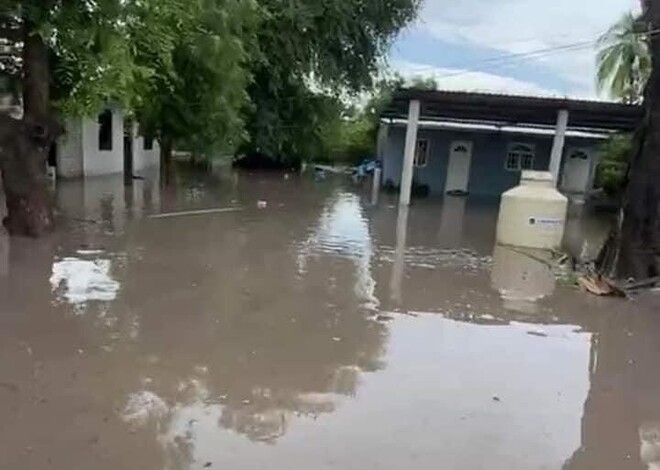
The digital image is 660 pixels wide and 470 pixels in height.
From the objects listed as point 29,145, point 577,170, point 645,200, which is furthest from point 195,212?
point 577,170

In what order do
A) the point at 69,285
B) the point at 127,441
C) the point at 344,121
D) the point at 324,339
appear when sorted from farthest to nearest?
the point at 344,121 < the point at 69,285 < the point at 324,339 < the point at 127,441

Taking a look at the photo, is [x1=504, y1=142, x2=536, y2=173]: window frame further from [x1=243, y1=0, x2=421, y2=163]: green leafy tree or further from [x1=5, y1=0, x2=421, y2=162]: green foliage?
[x1=5, y1=0, x2=421, y2=162]: green foliage

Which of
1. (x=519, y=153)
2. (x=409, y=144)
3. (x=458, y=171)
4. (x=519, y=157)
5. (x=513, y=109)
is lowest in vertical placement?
A: (x=458, y=171)

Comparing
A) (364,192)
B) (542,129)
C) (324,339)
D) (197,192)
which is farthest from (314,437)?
(542,129)

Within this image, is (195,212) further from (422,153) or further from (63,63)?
(422,153)

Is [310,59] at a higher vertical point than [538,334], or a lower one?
higher

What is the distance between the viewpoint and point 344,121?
28.1 meters

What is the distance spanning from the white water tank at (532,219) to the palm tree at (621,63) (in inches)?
450

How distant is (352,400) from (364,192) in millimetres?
17046

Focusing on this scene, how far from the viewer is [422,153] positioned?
23297 millimetres

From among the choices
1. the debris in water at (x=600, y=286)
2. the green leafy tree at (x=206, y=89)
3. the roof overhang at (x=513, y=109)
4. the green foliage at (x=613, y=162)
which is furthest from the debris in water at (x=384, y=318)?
the green foliage at (x=613, y=162)

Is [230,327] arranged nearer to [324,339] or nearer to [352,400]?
[324,339]

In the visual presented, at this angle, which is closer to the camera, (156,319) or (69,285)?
(156,319)

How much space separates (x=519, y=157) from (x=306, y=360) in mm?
18561
